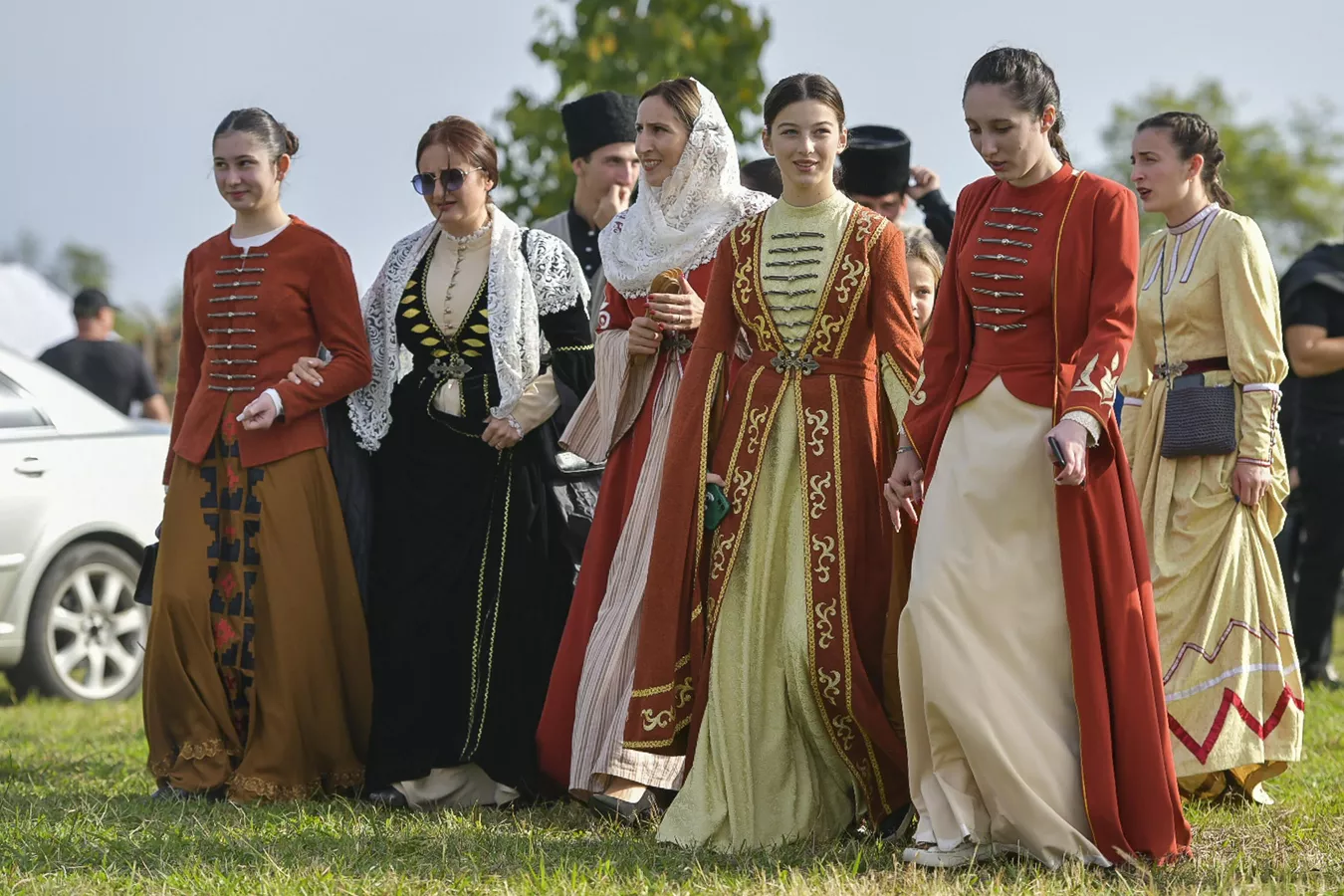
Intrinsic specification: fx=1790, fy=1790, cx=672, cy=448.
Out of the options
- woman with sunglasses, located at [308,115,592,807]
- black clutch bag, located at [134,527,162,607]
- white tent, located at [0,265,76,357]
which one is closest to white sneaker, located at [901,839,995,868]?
woman with sunglasses, located at [308,115,592,807]

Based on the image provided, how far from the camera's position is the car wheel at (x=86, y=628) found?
332 inches

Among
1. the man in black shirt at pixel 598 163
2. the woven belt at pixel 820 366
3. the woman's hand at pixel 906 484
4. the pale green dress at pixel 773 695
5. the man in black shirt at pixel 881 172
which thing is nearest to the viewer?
the woman's hand at pixel 906 484

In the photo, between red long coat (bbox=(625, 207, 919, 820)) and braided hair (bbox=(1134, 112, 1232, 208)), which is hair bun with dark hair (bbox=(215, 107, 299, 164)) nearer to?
red long coat (bbox=(625, 207, 919, 820))

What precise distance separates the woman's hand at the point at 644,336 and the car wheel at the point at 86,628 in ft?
12.9

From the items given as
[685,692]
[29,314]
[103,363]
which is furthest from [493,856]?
[29,314]

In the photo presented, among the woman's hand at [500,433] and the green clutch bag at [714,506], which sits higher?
the woman's hand at [500,433]

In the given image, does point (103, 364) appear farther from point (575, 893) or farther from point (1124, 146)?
point (1124, 146)

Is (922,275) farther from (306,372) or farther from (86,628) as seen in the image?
(86,628)

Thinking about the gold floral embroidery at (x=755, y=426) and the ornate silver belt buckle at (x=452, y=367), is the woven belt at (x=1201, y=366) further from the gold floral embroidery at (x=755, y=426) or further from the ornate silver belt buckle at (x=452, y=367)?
the ornate silver belt buckle at (x=452, y=367)

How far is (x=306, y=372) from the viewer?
18.9 ft

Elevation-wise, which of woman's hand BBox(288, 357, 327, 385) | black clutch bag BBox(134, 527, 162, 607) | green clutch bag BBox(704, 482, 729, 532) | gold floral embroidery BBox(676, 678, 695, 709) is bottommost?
gold floral embroidery BBox(676, 678, 695, 709)

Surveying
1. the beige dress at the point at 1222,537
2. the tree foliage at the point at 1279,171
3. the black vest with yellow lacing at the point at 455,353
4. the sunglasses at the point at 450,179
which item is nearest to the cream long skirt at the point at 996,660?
the beige dress at the point at 1222,537

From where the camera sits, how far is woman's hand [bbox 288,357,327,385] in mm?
5766

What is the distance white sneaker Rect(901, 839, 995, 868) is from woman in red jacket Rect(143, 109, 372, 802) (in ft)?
7.33
